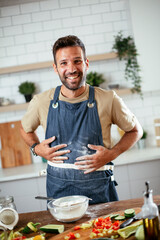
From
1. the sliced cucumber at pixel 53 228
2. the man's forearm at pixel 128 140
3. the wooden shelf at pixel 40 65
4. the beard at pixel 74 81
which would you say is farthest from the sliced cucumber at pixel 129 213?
the wooden shelf at pixel 40 65

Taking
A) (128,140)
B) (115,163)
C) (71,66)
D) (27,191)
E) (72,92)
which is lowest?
(27,191)

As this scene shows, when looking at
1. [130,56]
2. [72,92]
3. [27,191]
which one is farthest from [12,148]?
[72,92]

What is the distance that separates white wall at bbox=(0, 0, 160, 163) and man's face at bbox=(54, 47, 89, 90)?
7.28 feet

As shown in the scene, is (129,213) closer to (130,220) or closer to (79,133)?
(130,220)

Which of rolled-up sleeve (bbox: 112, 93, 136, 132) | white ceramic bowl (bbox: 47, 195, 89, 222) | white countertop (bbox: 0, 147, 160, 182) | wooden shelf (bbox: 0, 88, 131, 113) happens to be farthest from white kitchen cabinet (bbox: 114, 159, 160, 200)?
white ceramic bowl (bbox: 47, 195, 89, 222)

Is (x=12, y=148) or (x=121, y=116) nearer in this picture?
(x=121, y=116)

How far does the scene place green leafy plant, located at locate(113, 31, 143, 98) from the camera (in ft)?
13.3

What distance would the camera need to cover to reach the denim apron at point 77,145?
6.90 feet

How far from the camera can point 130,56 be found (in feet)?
13.6

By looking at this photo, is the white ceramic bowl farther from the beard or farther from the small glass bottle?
the beard

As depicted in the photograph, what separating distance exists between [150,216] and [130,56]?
3139mm

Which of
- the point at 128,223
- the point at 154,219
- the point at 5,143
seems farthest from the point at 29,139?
the point at 5,143

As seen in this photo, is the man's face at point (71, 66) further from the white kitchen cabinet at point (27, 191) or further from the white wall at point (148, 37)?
the white wall at point (148, 37)

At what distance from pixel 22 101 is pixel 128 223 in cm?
315
